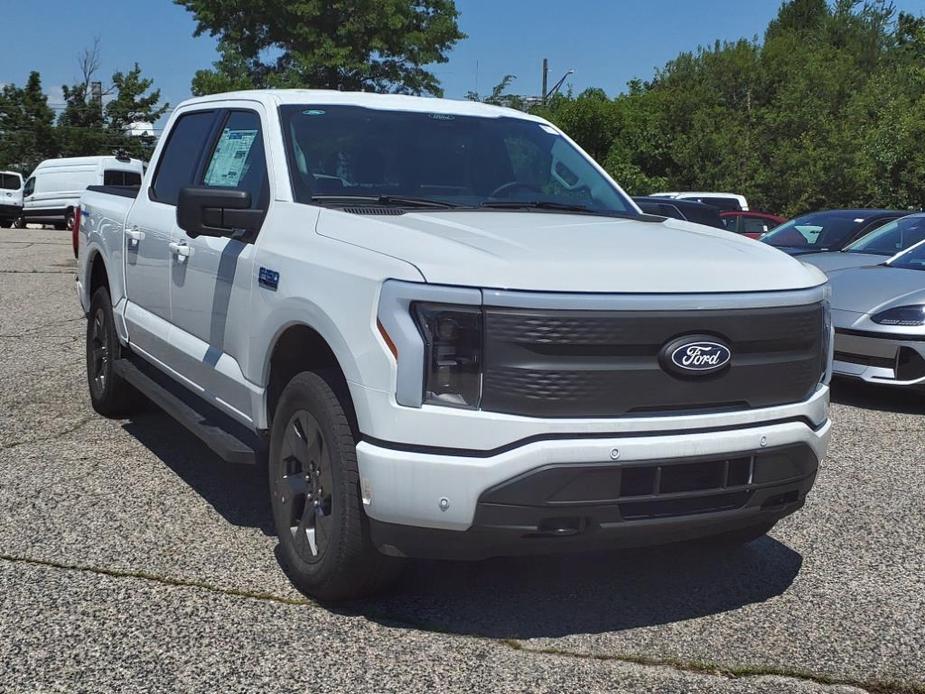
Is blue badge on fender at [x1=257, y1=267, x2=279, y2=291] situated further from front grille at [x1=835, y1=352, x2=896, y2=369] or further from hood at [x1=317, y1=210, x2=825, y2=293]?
front grille at [x1=835, y1=352, x2=896, y2=369]

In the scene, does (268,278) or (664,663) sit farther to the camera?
A: (268,278)

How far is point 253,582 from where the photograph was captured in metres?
4.14

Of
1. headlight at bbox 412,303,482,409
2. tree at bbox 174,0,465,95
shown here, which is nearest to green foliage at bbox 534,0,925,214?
tree at bbox 174,0,465,95

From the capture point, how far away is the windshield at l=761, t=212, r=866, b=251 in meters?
11.2

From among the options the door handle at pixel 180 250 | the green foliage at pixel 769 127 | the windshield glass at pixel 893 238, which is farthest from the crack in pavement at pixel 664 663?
the green foliage at pixel 769 127

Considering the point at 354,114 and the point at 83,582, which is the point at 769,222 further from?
the point at 83,582

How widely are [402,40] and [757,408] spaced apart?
116 ft

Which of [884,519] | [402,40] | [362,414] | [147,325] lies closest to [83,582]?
[362,414]

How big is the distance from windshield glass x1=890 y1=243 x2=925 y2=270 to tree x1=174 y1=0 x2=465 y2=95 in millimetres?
28928

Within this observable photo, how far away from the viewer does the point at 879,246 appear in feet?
32.1

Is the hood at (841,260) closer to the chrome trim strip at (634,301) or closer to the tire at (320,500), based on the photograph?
the chrome trim strip at (634,301)

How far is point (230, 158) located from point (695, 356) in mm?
2616

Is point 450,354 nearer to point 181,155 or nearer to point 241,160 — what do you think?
point 241,160

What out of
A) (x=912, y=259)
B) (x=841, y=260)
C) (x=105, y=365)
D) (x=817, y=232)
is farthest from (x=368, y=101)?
(x=817, y=232)
